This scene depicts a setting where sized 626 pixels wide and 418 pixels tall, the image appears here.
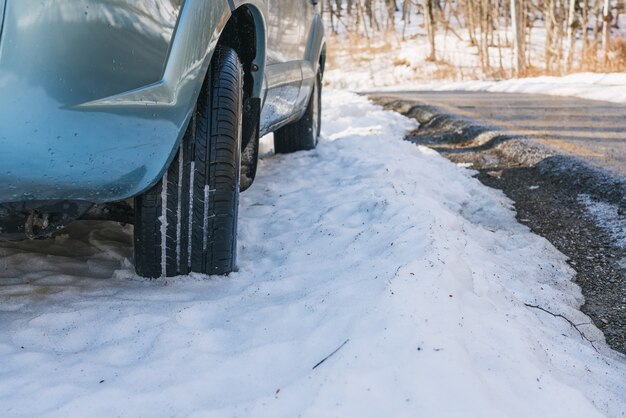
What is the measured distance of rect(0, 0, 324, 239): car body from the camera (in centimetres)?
168

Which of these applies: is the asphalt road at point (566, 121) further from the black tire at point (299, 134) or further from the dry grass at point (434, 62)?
the dry grass at point (434, 62)

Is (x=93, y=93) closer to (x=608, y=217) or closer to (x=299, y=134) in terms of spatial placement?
(x=608, y=217)

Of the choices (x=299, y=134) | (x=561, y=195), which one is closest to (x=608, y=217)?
(x=561, y=195)

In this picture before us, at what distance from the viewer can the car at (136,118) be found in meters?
1.70

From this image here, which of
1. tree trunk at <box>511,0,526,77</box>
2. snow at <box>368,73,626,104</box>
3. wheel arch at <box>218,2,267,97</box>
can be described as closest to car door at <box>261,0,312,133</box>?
wheel arch at <box>218,2,267,97</box>

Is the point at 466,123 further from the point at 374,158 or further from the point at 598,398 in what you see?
the point at 598,398

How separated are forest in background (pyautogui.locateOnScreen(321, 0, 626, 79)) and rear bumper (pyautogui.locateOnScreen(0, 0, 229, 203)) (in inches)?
617

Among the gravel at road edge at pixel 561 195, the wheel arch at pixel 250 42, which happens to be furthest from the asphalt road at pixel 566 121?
the wheel arch at pixel 250 42

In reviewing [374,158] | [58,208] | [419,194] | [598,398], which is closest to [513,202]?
[419,194]

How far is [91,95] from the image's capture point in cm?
182

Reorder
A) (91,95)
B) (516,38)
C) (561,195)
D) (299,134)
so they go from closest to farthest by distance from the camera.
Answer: (91,95)
(561,195)
(299,134)
(516,38)

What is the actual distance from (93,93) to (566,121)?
271 inches

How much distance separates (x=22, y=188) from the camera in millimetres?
1848

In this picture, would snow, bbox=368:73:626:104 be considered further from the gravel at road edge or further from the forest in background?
the gravel at road edge
